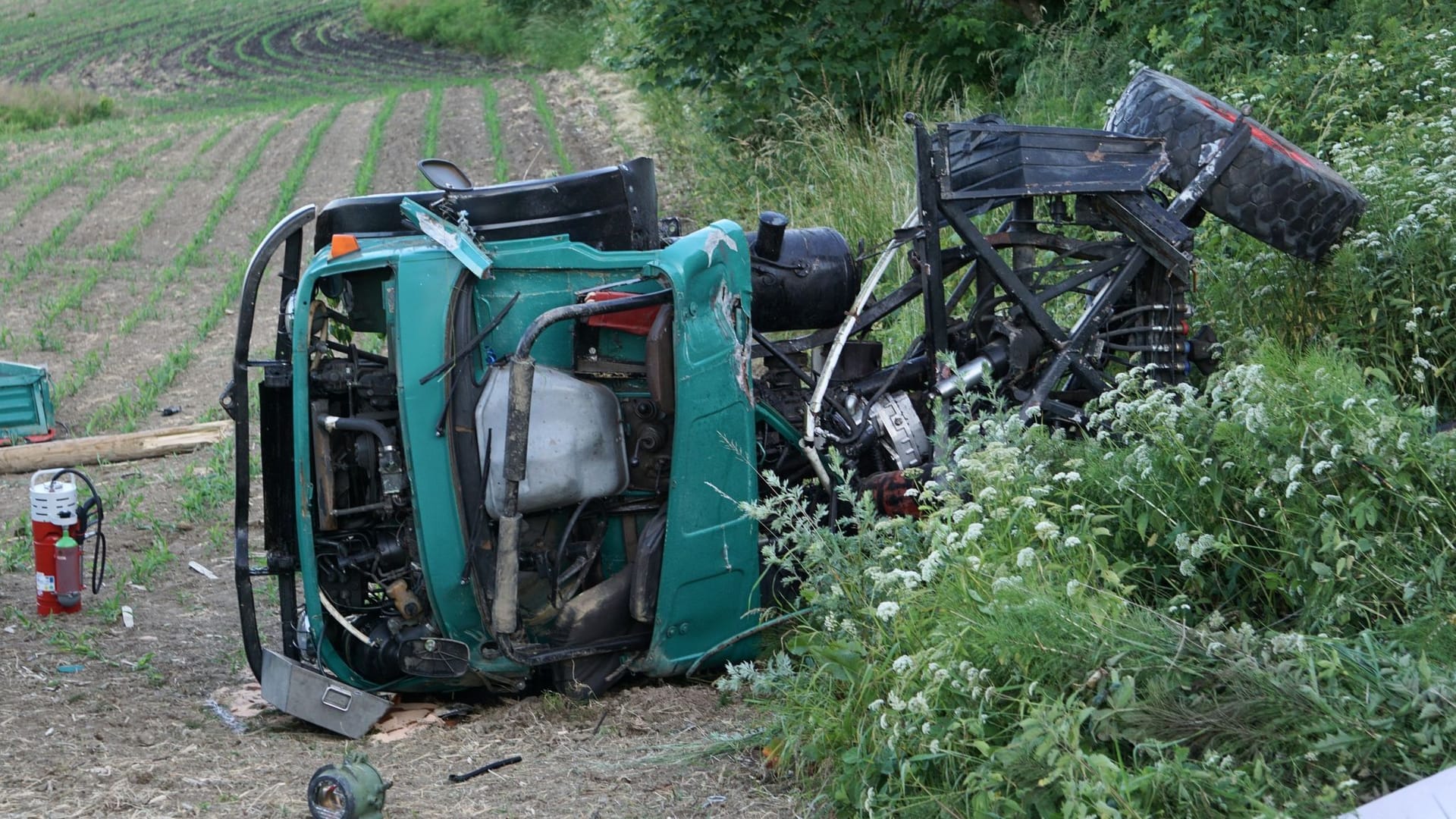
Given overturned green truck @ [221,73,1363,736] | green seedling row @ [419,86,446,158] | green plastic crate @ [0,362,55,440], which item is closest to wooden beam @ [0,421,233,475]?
green plastic crate @ [0,362,55,440]

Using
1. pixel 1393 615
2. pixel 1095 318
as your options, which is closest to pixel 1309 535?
pixel 1393 615

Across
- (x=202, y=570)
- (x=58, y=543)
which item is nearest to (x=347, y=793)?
(x=58, y=543)

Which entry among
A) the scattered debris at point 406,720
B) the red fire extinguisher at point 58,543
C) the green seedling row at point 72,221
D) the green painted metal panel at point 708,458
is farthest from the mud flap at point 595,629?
the green seedling row at point 72,221

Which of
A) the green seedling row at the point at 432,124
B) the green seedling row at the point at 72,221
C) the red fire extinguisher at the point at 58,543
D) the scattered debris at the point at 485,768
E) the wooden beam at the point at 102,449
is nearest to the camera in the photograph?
the scattered debris at the point at 485,768

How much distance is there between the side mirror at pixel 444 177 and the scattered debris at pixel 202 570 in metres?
2.81

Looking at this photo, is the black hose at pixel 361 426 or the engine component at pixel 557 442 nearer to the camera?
the engine component at pixel 557 442

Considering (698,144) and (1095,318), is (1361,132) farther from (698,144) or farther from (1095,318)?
(698,144)

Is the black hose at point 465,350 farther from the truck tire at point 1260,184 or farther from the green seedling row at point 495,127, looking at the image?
the green seedling row at point 495,127

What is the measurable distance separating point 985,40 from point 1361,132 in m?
5.65

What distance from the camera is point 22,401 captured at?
9.42 m

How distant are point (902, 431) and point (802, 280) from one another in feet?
2.39

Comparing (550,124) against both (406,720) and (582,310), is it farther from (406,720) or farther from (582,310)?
(582,310)

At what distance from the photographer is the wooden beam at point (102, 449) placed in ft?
28.4

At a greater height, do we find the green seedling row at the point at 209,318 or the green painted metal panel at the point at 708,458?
the green painted metal panel at the point at 708,458
